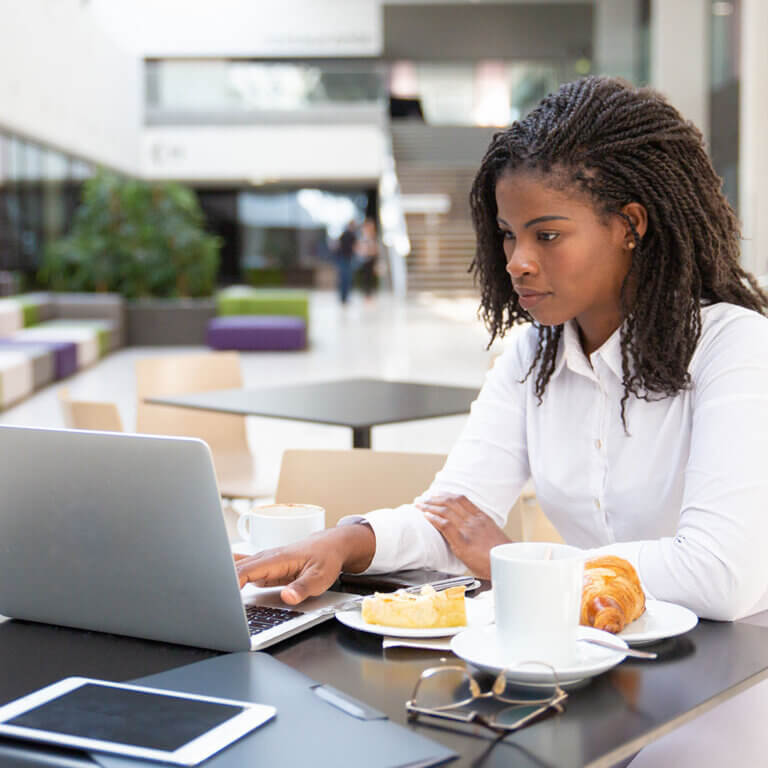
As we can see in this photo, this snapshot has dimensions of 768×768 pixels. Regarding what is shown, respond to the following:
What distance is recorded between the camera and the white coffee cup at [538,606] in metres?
1.03

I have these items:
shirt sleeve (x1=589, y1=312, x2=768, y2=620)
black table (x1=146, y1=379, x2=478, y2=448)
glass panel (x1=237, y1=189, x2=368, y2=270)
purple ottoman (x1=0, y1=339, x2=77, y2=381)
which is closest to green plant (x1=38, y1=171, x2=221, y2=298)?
purple ottoman (x1=0, y1=339, x2=77, y2=381)

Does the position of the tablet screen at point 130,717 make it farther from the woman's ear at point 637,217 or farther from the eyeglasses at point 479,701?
the woman's ear at point 637,217

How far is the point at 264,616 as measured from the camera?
127 cm

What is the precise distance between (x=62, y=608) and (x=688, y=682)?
685mm

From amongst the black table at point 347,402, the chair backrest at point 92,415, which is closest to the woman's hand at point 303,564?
the black table at point 347,402

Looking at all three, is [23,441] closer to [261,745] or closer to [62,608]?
[62,608]

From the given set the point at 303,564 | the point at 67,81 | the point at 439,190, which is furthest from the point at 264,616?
the point at 439,190

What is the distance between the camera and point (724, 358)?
1539 mm

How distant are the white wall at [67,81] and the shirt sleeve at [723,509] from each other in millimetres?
11657

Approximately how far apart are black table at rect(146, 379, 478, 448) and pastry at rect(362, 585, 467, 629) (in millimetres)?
1948

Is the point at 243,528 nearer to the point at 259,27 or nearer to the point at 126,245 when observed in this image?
the point at 126,245

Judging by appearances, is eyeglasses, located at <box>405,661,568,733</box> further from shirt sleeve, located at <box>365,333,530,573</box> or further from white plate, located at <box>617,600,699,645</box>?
shirt sleeve, located at <box>365,333,530,573</box>

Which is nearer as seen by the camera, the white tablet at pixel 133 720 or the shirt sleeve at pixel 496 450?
the white tablet at pixel 133 720

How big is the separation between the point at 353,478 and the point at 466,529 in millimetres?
687
